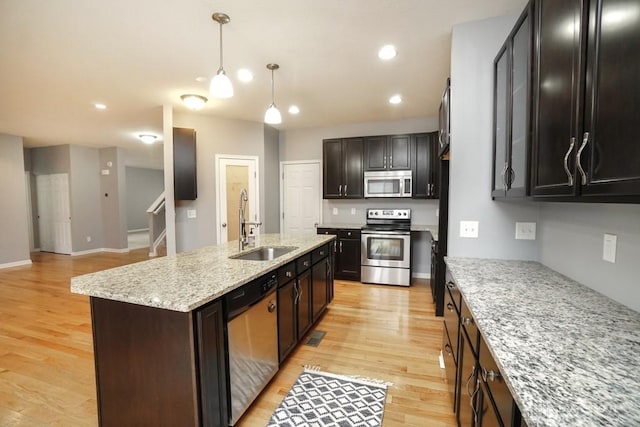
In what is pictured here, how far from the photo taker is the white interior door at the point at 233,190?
465 centimetres

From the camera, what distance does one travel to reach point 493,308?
3.86ft

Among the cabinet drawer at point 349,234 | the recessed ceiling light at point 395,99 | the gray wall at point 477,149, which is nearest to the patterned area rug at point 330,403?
the gray wall at point 477,149

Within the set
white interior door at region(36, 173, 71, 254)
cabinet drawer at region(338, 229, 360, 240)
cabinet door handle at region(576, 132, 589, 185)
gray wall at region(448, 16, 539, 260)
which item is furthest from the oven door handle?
white interior door at region(36, 173, 71, 254)

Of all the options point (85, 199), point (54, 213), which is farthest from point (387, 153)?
point (54, 213)

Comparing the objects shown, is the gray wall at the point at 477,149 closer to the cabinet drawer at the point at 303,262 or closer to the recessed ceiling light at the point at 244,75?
the cabinet drawer at the point at 303,262

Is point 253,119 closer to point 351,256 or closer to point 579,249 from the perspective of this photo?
point 351,256

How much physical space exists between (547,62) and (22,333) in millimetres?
4770

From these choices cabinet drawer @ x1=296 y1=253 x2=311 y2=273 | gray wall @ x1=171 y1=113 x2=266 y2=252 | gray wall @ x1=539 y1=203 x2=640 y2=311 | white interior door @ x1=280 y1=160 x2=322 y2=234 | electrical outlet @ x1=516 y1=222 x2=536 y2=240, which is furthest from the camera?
white interior door @ x1=280 y1=160 x2=322 y2=234

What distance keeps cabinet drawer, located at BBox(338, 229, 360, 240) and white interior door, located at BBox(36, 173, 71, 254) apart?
267 inches

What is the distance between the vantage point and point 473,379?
1.21 m

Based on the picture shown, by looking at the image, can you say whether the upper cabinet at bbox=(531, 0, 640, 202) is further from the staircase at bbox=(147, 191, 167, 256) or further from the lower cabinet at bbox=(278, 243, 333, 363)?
the staircase at bbox=(147, 191, 167, 256)

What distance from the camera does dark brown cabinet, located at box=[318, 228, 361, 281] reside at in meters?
4.55

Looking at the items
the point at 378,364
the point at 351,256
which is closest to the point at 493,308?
the point at 378,364

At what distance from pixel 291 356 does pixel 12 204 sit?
6940 millimetres
